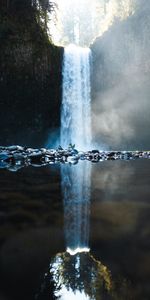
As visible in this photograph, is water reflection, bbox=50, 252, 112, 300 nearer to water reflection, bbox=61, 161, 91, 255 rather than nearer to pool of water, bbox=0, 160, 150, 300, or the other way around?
pool of water, bbox=0, 160, 150, 300

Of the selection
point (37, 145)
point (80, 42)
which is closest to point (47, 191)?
point (37, 145)

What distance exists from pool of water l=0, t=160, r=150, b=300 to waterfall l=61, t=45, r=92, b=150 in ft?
88.0

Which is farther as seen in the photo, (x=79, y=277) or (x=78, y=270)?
(x=78, y=270)

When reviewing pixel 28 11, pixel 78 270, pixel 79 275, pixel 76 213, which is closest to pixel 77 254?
pixel 78 270

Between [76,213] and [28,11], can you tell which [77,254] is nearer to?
[76,213]

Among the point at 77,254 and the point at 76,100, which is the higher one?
the point at 76,100

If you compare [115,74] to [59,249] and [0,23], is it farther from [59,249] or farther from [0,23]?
[59,249]

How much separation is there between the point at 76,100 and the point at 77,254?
32249mm

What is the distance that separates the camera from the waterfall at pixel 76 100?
3512 cm

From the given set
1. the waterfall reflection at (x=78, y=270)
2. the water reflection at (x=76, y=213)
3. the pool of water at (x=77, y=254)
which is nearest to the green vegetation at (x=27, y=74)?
the water reflection at (x=76, y=213)

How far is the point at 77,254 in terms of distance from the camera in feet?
13.6

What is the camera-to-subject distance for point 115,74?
37.9 meters

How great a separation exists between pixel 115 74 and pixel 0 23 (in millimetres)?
12637

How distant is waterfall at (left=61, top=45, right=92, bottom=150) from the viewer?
35125 millimetres
